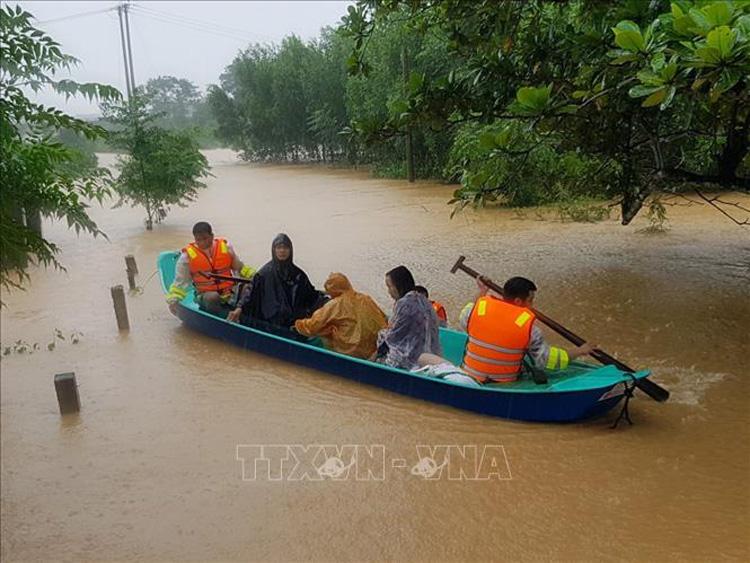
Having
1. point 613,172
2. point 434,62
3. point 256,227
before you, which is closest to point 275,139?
point 434,62

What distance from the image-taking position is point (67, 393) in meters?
4.26

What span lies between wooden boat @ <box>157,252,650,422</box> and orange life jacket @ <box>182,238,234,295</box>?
1407 mm

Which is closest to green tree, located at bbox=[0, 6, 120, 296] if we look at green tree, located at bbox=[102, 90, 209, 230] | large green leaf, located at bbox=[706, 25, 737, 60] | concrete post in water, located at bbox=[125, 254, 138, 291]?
large green leaf, located at bbox=[706, 25, 737, 60]

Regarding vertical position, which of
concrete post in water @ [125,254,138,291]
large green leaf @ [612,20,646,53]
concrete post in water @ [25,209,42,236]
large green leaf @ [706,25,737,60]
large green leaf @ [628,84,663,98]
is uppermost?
large green leaf @ [612,20,646,53]

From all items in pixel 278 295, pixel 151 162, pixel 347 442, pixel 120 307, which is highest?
pixel 151 162

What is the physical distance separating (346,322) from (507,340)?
4.80 ft

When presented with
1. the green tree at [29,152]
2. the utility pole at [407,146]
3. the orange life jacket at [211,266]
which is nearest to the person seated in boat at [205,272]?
the orange life jacket at [211,266]

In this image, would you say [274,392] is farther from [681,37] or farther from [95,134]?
[681,37]

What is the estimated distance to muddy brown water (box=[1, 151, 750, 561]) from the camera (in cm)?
321

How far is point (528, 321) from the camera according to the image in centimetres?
445

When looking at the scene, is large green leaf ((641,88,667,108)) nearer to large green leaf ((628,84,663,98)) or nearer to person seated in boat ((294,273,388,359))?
large green leaf ((628,84,663,98))

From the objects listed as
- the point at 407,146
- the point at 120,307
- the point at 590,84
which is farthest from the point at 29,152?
the point at 407,146

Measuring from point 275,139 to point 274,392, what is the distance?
30.0 m

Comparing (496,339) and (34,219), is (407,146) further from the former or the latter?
(34,219)
